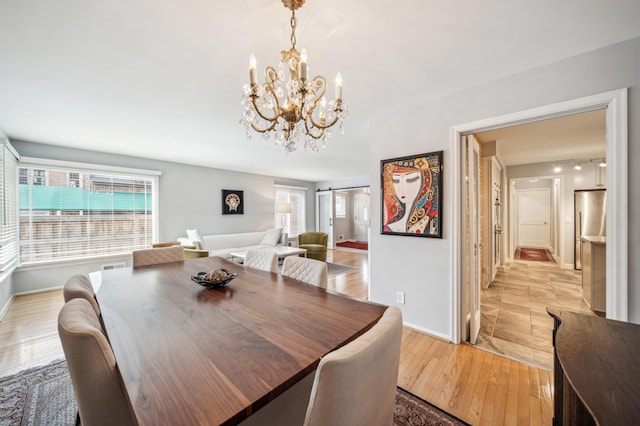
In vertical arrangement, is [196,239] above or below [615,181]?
below

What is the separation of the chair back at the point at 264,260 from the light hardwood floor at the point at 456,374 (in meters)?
1.36

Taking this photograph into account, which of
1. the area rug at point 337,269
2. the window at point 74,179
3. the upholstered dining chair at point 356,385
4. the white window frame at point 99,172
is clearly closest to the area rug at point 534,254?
the area rug at point 337,269

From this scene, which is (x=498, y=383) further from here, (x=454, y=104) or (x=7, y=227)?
(x=7, y=227)

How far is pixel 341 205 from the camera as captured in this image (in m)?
9.27

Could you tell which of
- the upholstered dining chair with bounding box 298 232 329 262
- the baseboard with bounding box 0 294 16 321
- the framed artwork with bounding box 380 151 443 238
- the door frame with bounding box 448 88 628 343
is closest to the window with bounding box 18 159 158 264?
the baseboard with bounding box 0 294 16 321

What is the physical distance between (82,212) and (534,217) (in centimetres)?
1114

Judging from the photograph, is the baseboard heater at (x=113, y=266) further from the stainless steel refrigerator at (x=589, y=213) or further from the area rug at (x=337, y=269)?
the stainless steel refrigerator at (x=589, y=213)

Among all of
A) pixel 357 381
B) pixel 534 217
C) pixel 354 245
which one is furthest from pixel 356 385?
pixel 534 217

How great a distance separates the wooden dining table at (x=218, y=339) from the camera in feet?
2.15

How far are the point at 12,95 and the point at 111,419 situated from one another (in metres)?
3.13

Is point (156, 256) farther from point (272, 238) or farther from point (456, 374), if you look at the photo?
point (272, 238)

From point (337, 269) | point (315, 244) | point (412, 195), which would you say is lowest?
point (337, 269)

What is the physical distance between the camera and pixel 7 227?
3039mm

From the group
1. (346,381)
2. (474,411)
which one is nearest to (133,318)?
(346,381)
